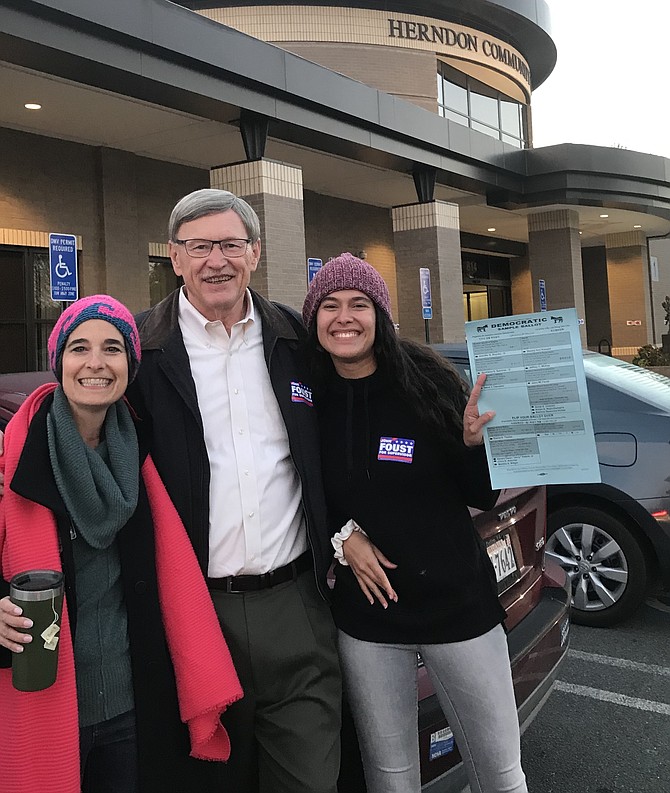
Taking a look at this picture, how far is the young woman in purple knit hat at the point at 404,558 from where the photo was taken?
221 cm

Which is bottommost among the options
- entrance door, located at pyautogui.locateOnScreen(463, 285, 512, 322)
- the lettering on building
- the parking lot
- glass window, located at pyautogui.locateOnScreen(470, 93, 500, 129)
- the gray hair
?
the parking lot

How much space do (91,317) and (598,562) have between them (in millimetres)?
4087

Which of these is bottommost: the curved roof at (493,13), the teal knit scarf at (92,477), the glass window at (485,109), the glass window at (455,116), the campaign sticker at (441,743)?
the campaign sticker at (441,743)

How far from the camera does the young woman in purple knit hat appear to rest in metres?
2.21

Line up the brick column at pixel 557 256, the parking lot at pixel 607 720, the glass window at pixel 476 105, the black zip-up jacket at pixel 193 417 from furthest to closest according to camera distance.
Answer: the glass window at pixel 476 105 → the brick column at pixel 557 256 → the parking lot at pixel 607 720 → the black zip-up jacket at pixel 193 417

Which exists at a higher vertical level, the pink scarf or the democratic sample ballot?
the democratic sample ballot

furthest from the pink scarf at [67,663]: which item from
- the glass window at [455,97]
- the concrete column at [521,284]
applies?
the concrete column at [521,284]

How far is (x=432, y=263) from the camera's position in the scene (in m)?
16.8

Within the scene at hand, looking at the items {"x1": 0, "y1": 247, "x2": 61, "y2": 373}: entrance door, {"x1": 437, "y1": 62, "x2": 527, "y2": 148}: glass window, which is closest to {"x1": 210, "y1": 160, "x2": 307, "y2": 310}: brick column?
{"x1": 0, "y1": 247, "x2": 61, "y2": 373}: entrance door

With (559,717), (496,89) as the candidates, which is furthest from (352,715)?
(496,89)

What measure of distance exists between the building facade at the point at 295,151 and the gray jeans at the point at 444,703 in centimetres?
886

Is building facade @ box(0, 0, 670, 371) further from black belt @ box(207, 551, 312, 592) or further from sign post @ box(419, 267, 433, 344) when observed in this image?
black belt @ box(207, 551, 312, 592)

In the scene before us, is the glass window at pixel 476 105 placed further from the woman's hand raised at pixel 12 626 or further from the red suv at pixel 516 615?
the woman's hand raised at pixel 12 626

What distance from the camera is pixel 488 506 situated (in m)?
2.39
